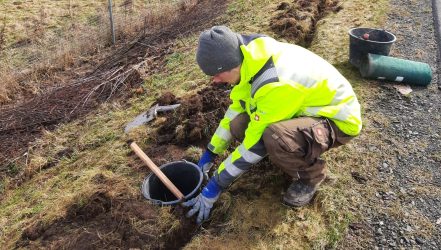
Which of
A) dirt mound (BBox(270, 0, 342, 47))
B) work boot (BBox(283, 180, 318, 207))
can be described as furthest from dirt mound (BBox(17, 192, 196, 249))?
dirt mound (BBox(270, 0, 342, 47))

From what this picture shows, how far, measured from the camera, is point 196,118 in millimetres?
4246

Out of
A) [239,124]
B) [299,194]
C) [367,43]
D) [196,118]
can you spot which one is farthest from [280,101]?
[367,43]

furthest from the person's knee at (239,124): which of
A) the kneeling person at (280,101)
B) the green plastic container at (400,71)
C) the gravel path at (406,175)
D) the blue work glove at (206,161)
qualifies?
the green plastic container at (400,71)

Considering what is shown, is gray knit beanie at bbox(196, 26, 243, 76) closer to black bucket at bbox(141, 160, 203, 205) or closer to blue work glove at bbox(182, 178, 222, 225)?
blue work glove at bbox(182, 178, 222, 225)

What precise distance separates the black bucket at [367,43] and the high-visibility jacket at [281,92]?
7.82 feet

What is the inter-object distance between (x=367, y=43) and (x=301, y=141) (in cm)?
274

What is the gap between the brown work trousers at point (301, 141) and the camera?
2.59 metres

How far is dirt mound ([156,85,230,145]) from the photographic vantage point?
161 inches

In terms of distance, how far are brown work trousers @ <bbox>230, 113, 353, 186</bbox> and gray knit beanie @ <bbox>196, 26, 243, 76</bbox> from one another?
1.75 feet

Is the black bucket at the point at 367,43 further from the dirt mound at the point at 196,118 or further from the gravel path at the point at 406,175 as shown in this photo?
the dirt mound at the point at 196,118

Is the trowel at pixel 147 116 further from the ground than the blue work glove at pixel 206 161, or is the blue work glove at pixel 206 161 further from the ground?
the blue work glove at pixel 206 161

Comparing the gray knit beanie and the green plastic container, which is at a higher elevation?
the gray knit beanie

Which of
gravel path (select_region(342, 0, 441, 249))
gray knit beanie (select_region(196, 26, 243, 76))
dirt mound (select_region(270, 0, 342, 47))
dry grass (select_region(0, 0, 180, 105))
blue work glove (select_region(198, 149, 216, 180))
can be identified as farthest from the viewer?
dry grass (select_region(0, 0, 180, 105))

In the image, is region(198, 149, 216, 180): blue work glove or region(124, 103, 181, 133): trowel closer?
region(198, 149, 216, 180): blue work glove
